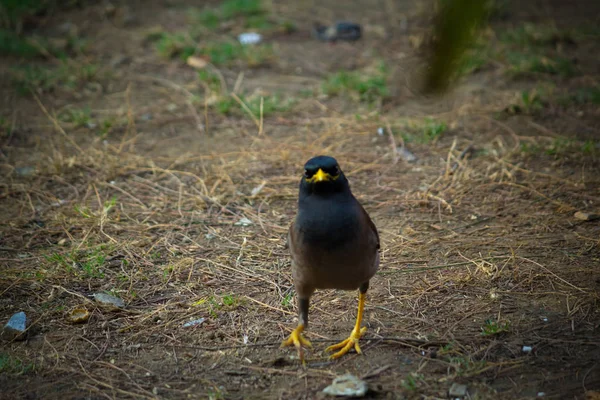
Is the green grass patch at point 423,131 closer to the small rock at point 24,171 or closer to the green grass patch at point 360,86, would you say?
the green grass patch at point 360,86

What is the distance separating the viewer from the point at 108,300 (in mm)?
3920

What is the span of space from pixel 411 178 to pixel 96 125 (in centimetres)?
347

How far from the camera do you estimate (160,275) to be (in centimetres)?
433

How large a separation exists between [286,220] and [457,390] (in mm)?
2319

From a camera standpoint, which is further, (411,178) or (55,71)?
(55,71)

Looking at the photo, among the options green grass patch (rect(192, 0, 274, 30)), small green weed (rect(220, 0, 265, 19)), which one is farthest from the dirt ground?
small green weed (rect(220, 0, 265, 19))

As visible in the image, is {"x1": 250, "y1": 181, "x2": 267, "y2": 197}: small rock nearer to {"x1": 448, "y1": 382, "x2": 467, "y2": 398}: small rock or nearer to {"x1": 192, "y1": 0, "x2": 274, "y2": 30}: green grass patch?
{"x1": 448, "y1": 382, "x2": 467, "y2": 398}: small rock

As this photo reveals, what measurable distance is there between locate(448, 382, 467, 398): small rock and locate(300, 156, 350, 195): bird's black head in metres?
1.16

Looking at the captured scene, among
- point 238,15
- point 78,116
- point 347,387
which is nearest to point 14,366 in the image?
point 347,387

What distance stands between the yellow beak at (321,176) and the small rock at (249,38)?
5.79 meters

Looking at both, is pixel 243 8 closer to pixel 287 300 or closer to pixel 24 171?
pixel 24 171

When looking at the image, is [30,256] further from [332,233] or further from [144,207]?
[332,233]

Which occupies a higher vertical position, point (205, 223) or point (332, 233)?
point (332, 233)

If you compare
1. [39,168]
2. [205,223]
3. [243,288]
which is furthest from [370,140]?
[39,168]
